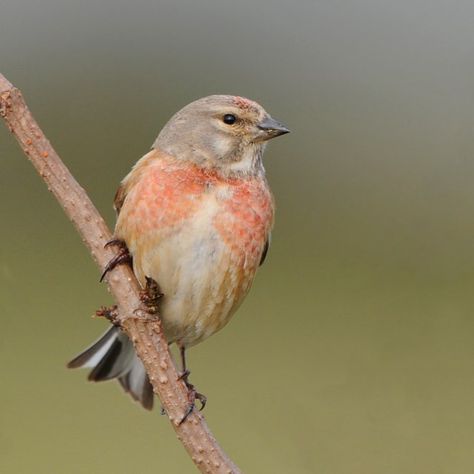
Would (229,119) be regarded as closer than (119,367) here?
Yes

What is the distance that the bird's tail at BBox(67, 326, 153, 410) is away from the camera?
4.30m

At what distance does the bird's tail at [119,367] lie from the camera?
14.1ft

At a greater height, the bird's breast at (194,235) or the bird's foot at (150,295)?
the bird's breast at (194,235)

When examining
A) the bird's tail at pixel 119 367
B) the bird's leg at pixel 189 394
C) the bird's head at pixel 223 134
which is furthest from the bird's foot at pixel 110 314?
the bird's tail at pixel 119 367

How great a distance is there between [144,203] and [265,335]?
2863 mm

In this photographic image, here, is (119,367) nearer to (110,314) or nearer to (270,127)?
(110,314)

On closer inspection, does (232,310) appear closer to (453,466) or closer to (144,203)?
(144,203)

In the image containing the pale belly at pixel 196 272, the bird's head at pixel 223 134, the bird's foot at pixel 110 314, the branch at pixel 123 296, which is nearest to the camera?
the branch at pixel 123 296

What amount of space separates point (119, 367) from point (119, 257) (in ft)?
3.05

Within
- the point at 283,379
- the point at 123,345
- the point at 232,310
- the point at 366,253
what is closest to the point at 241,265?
the point at 232,310

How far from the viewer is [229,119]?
403 centimetres

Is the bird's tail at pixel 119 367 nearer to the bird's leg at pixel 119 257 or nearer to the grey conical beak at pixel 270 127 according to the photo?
the bird's leg at pixel 119 257

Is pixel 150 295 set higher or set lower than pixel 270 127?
lower

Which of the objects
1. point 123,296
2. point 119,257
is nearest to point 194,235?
point 119,257
